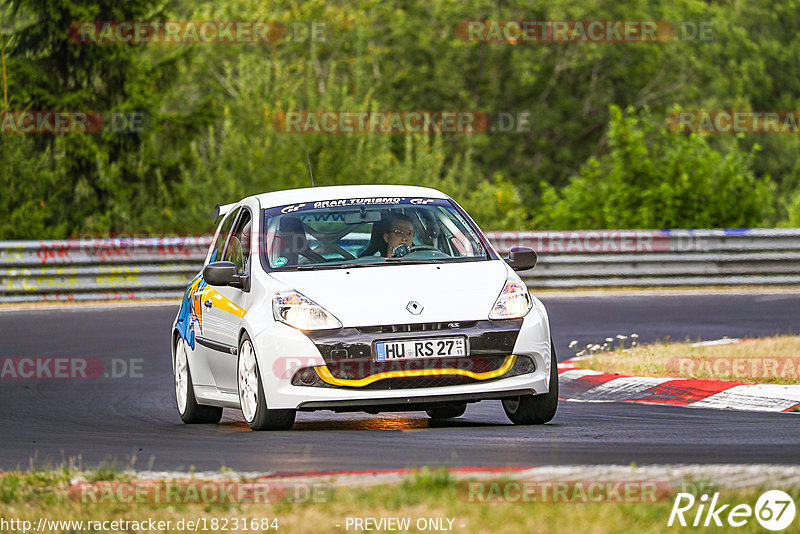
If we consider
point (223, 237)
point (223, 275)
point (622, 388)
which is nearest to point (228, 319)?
point (223, 275)

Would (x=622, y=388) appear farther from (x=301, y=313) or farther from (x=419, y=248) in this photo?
(x=301, y=313)

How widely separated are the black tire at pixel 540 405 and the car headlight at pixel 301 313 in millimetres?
1316

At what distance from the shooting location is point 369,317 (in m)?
8.59

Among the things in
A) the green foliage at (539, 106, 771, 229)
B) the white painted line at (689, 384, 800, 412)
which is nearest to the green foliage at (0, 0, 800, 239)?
the green foliage at (539, 106, 771, 229)

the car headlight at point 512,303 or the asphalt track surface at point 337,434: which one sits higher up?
the car headlight at point 512,303

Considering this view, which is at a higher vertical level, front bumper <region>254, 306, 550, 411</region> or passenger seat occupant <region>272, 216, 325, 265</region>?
passenger seat occupant <region>272, 216, 325, 265</region>

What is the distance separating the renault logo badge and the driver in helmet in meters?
1.00

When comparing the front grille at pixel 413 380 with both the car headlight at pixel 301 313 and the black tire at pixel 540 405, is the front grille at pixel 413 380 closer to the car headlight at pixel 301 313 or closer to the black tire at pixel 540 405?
the car headlight at pixel 301 313

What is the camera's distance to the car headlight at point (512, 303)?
Result: 8.85m

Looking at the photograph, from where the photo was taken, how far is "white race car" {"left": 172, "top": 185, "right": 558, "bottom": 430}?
859 centimetres

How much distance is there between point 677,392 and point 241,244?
3.32 metres

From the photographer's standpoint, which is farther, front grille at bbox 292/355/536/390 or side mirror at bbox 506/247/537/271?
side mirror at bbox 506/247/537/271

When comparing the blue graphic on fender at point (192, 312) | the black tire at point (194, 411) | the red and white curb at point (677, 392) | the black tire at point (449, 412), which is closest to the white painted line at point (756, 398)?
the red and white curb at point (677, 392)

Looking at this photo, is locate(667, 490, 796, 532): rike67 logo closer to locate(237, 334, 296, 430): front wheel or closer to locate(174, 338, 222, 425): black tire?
locate(237, 334, 296, 430): front wheel
